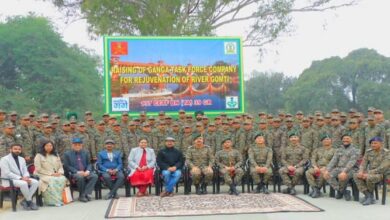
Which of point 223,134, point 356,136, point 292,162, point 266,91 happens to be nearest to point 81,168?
point 223,134

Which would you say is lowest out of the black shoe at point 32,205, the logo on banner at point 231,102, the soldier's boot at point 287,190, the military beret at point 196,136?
the soldier's boot at point 287,190

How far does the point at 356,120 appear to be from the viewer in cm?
979

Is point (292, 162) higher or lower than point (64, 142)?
lower

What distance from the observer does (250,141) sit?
1009cm

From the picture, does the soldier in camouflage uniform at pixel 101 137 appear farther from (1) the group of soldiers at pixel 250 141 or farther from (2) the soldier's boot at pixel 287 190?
(2) the soldier's boot at pixel 287 190

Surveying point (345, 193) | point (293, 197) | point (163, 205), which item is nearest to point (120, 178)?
point (163, 205)

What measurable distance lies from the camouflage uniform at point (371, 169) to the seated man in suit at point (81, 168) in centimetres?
427

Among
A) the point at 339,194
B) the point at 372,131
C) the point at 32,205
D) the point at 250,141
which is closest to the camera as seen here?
the point at 32,205

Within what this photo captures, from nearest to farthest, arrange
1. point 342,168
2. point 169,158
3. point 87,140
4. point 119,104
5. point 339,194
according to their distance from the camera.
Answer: point 339,194 → point 342,168 → point 169,158 → point 87,140 → point 119,104

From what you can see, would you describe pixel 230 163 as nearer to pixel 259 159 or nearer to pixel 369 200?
pixel 259 159

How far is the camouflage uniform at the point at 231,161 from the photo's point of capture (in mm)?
9008

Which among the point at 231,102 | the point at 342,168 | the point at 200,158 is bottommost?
the point at 342,168

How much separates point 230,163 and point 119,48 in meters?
4.22

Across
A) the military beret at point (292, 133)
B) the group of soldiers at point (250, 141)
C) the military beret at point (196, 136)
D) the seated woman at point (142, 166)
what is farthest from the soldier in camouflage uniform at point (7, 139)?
the military beret at point (292, 133)
